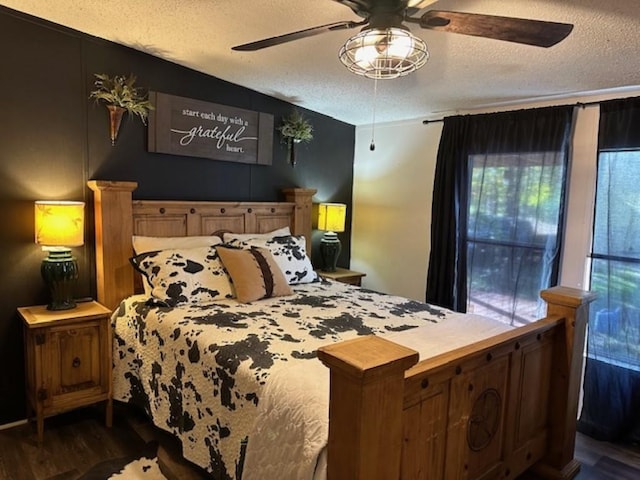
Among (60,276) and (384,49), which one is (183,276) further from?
(384,49)

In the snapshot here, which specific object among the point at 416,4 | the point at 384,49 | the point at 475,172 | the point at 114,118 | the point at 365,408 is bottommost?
the point at 365,408

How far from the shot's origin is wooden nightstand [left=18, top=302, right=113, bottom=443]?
249 centimetres

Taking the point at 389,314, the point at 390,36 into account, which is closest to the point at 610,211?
the point at 389,314

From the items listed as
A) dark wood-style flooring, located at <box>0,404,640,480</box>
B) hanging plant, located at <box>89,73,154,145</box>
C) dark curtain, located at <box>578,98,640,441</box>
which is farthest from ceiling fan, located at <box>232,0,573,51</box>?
dark wood-style flooring, located at <box>0,404,640,480</box>

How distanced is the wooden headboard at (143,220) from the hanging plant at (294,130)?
0.42m

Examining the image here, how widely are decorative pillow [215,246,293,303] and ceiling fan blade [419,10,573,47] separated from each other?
1.82 m

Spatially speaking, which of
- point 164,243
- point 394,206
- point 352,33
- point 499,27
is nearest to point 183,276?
point 164,243

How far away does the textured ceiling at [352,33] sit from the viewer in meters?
2.07

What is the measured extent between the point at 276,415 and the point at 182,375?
0.79 meters

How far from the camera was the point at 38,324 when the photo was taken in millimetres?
2420

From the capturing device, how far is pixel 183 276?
2.79 meters

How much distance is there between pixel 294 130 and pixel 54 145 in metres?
Result: 1.90

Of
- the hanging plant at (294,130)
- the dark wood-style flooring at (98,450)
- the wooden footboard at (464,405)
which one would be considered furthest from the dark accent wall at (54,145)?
the wooden footboard at (464,405)

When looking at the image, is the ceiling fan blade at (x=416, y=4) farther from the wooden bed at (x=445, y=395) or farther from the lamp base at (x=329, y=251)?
the lamp base at (x=329, y=251)
